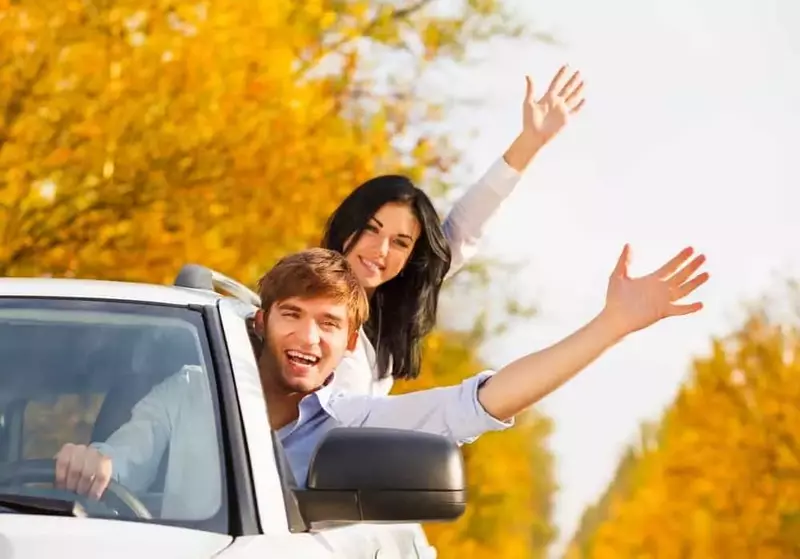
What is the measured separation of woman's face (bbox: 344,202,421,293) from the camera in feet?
23.8

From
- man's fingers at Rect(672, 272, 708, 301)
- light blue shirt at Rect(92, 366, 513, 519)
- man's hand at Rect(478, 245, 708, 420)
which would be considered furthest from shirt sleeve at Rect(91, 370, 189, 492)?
man's fingers at Rect(672, 272, 708, 301)

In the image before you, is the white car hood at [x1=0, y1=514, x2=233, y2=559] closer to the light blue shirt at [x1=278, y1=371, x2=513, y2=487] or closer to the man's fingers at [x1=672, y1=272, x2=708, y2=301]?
the light blue shirt at [x1=278, y1=371, x2=513, y2=487]

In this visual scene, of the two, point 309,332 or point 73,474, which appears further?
point 309,332

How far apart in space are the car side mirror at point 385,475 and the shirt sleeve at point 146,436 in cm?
33

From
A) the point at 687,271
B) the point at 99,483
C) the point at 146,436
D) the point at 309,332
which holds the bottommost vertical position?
the point at 99,483

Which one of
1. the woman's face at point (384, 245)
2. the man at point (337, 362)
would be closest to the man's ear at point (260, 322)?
the man at point (337, 362)

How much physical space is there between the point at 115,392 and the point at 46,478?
0.32 meters

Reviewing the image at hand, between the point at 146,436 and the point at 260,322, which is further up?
the point at 260,322

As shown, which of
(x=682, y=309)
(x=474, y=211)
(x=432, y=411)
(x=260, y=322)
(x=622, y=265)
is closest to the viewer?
(x=260, y=322)

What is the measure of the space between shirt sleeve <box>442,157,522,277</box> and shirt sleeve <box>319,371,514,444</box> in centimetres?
238

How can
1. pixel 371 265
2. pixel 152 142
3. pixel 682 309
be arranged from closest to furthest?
pixel 682 309
pixel 371 265
pixel 152 142

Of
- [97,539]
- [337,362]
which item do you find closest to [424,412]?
[337,362]

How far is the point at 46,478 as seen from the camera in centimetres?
396

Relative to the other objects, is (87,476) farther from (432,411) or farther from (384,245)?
(384,245)
